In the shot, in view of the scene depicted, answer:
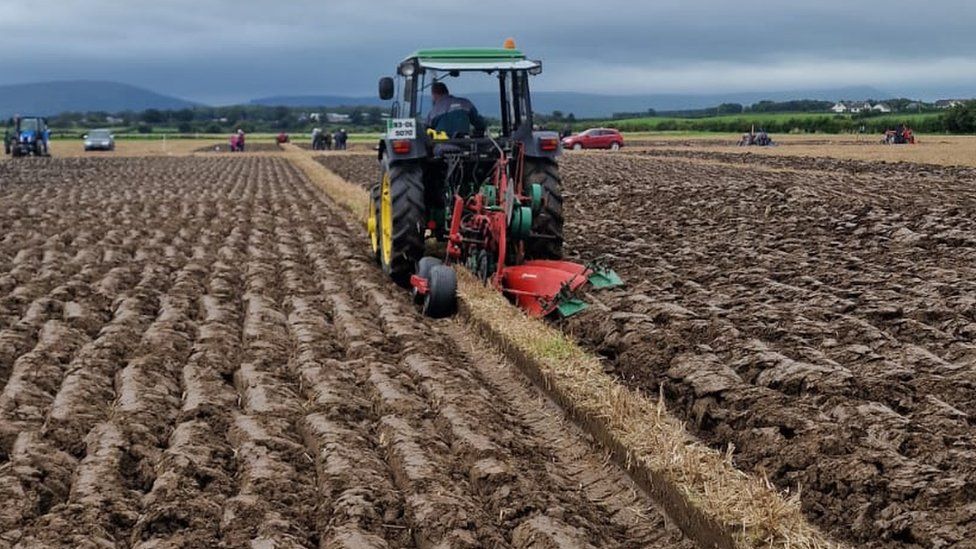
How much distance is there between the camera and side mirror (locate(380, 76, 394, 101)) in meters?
9.35

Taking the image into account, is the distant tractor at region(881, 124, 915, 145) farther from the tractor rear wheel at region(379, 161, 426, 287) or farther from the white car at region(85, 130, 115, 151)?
the tractor rear wheel at region(379, 161, 426, 287)

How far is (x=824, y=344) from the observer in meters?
5.95

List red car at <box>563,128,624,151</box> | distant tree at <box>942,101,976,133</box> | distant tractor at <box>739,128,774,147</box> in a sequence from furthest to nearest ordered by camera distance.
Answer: distant tree at <box>942,101,976,133</box>
red car at <box>563,128,624,151</box>
distant tractor at <box>739,128,774,147</box>

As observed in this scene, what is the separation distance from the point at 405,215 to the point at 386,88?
1.37m

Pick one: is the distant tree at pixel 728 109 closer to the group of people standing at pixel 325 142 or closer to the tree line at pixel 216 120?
the tree line at pixel 216 120

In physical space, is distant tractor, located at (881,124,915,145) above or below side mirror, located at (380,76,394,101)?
below

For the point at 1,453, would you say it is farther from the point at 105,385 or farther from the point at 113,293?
the point at 113,293

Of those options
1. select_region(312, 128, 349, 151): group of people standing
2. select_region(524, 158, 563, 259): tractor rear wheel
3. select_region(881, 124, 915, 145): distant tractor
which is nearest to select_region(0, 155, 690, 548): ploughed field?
select_region(524, 158, 563, 259): tractor rear wheel

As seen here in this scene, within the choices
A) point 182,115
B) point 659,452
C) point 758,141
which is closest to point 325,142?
point 758,141

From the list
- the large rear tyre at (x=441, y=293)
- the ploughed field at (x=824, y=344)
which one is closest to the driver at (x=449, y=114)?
the large rear tyre at (x=441, y=293)

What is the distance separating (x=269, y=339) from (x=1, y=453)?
2330mm

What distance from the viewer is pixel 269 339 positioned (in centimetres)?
685

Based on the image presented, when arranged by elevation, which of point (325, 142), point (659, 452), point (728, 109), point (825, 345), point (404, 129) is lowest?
point (659, 452)

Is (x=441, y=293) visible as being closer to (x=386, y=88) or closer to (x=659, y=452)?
(x=386, y=88)
